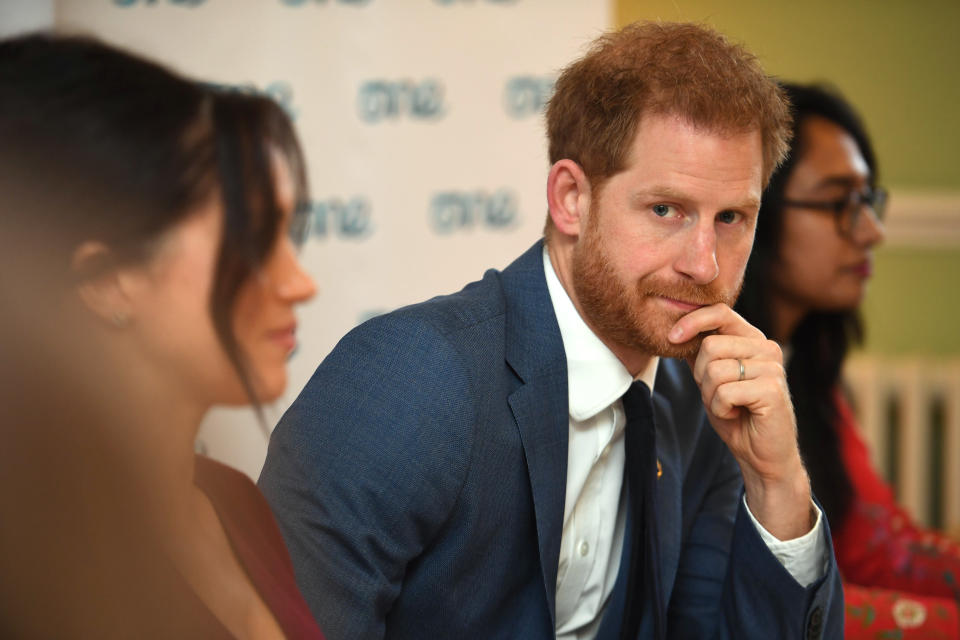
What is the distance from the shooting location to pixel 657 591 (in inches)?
37.8

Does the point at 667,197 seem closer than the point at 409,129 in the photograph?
Yes

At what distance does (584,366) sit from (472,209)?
1.52 ft

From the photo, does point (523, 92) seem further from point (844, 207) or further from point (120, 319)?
point (120, 319)

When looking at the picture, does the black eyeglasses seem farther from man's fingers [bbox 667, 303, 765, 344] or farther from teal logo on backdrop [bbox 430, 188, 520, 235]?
man's fingers [bbox 667, 303, 765, 344]

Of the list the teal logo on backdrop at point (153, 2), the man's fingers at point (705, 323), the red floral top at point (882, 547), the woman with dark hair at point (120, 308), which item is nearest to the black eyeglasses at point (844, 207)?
the red floral top at point (882, 547)

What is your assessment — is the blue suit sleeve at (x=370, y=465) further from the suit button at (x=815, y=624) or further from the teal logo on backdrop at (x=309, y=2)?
the teal logo on backdrop at (x=309, y=2)

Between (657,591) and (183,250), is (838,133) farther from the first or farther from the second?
(183,250)

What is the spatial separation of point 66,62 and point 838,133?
1496 millimetres

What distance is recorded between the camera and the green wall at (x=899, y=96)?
2.45 meters

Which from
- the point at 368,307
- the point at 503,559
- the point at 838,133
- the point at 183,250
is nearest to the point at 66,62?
the point at 183,250

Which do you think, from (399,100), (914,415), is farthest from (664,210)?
(914,415)

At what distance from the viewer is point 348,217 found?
4.06 feet

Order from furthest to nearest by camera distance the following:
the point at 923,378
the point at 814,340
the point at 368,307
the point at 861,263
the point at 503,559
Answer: the point at 923,378
the point at 814,340
the point at 861,263
the point at 368,307
the point at 503,559

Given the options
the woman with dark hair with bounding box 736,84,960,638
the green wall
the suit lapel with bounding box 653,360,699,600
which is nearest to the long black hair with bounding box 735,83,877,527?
the woman with dark hair with bounding box 736,84,960,638
